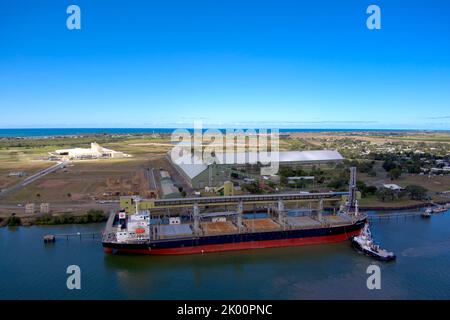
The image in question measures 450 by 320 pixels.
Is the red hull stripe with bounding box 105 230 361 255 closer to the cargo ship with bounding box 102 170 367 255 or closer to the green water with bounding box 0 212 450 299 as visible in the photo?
the cargo ship with bounding box 102 170 367 255

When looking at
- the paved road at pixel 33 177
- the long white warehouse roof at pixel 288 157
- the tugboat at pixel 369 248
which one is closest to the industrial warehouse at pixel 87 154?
the paved road at pixel 33 177

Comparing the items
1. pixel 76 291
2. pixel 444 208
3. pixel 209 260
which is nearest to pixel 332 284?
pixel 209 260

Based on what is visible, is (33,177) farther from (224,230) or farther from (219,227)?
(224,230)

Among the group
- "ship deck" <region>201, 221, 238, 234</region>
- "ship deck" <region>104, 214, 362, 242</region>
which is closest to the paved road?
"ship deck" <region>104, 214, 362, 242</region>

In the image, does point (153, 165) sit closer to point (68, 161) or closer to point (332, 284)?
point (68, 161)

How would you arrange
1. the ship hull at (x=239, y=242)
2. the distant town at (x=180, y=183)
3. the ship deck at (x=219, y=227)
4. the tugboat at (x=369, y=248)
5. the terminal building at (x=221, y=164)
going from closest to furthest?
1. the tugboat at (x=369, y=248)
2. the ship hull at (x=239, y=242)
3. the ship deck at (x=219, y=227)
4. the distant town at (x=180, y=183)
5. the terminal building at (x=221, y=164)

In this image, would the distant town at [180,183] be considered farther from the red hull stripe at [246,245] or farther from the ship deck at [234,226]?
the red hull stripe at [246,245]

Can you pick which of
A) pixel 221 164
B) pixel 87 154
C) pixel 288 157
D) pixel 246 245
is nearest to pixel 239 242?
pixel 246 245
